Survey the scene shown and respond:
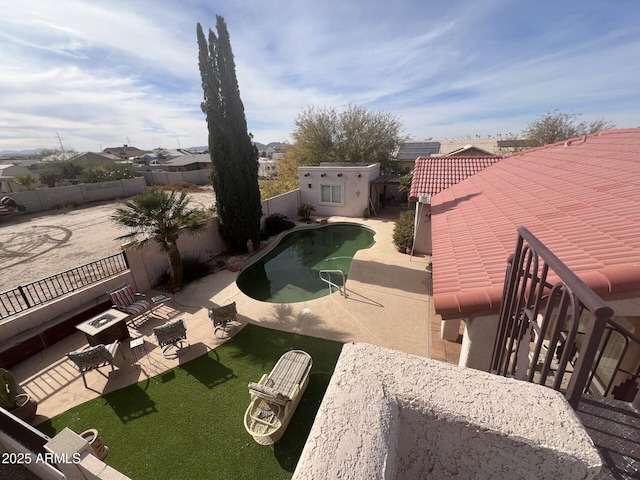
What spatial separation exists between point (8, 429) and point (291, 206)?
2024 centimetres

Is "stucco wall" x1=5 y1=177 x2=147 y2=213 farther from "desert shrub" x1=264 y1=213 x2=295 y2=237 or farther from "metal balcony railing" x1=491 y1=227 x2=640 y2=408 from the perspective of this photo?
"metal balcony railing" x1=491 y1=227 x2=640 y2=408

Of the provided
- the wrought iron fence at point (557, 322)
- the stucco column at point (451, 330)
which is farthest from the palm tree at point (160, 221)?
the wrought iron fence at point (557, 322)

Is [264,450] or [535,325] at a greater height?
[535,325]

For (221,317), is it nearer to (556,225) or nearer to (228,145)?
(556,225)

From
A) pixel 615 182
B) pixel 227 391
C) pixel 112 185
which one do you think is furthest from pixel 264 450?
pixel 112 185

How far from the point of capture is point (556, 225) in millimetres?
4953

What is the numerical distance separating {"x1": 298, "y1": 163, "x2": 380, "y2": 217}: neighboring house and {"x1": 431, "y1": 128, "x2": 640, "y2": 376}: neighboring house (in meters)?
14.2

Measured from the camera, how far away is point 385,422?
1670mm

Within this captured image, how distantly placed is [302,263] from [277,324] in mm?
6397

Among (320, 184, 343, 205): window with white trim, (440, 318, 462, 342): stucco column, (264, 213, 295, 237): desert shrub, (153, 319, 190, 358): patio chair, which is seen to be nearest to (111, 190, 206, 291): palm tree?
(153, 319, 190, 358): patio chair

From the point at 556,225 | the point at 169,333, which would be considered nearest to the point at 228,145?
the point at 169,333

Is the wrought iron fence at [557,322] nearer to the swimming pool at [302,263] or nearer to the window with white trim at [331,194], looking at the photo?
the swimming pool at [302,263]

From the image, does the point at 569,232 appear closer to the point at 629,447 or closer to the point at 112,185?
the point at 629,447

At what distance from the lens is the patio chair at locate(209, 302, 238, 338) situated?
902 centimetres
